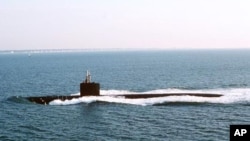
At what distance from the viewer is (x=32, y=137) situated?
→ 144 ft

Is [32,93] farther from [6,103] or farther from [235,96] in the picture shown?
[235,96]

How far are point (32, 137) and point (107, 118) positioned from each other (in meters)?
12.4

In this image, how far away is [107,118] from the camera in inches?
2115

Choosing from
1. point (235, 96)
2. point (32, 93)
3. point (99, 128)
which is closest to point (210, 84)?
point (235, 96)

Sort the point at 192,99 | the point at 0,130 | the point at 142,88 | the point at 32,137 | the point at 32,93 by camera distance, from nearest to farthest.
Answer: the point at 32,137 < the point at 0,130 < the point at 192,99 < the point at 32,93 < the point at 142,88

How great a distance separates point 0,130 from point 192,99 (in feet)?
105

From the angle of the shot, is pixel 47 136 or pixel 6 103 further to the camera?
pixel 6 103

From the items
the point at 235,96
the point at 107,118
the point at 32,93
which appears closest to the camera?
the point at 107,118

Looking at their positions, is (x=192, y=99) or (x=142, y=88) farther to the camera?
(x=142, y=88)

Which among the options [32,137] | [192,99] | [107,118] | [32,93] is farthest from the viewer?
[32,93]

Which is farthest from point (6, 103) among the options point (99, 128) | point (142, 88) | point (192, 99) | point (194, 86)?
point (194, 86)

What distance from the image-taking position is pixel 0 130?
1866 inches

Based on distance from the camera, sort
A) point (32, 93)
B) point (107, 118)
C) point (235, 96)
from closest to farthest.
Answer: point (107, 118), point (235, 96), point (32, 93)

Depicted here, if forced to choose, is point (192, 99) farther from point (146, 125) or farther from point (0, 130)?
point (0, 130)
